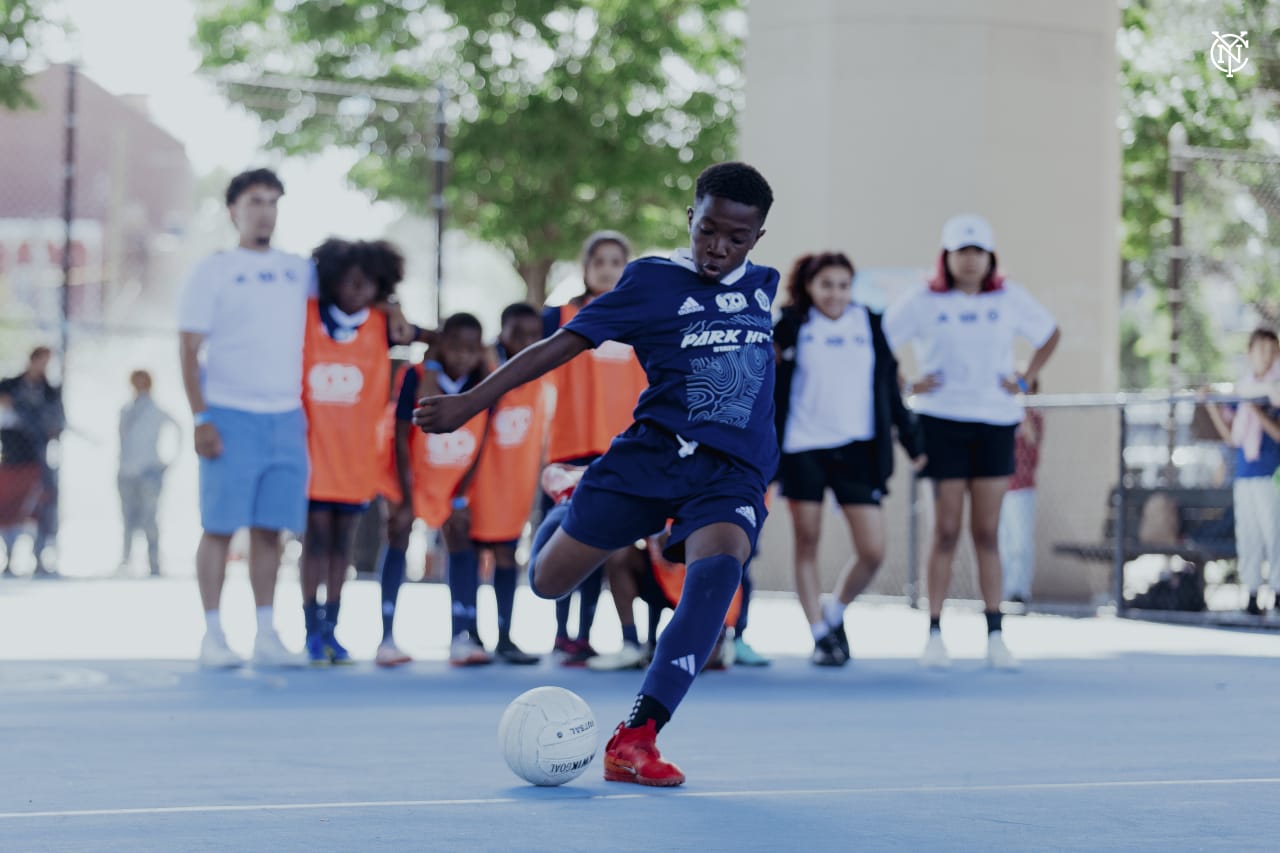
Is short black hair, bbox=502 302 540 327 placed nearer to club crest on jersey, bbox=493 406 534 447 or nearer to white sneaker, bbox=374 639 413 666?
club crest on jersey, bbox=493 406 534 447

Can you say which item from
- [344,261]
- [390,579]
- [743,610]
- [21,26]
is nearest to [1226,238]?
[743,610]

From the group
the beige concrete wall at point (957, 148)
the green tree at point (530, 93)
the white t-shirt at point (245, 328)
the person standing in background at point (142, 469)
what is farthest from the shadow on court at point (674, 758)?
A: the green tree at point (530, 93)

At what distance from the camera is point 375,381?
32.2 ft

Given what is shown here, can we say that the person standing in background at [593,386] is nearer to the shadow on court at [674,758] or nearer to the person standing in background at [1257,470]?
the shadow on court at [674,758]

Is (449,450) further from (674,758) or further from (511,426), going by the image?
(674,758)

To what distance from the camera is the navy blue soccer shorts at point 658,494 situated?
5.95m

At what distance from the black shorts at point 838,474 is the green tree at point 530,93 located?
16113 mm

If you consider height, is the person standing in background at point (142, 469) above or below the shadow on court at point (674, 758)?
above

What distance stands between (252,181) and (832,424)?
295 cm

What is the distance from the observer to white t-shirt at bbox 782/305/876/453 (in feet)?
33.2

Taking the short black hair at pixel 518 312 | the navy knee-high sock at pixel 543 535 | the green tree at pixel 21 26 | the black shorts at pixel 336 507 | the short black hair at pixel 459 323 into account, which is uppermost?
the green tree at pixel 21 26

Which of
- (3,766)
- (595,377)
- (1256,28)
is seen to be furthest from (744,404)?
(1256,28)

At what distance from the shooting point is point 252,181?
9305mm

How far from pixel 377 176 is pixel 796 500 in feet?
56.8
